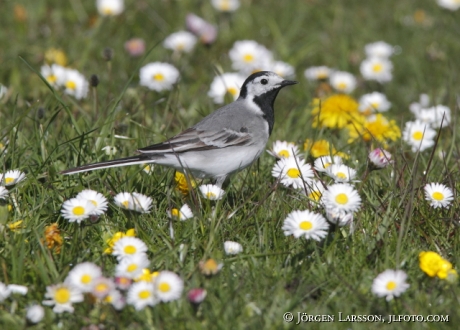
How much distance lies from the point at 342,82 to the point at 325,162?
3027 mm

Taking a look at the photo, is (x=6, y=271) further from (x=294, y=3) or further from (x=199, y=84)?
(x=294, y=3)

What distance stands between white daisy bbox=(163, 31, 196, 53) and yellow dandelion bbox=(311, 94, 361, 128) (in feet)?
6.37

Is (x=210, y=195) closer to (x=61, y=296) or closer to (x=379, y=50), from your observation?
(x=61, y=296)

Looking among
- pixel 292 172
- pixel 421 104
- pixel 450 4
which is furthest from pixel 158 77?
pixel 450 4

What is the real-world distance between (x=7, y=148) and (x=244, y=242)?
1.95 meters

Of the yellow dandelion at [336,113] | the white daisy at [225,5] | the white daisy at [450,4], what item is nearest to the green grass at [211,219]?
the yellow dandelion at [336,113]

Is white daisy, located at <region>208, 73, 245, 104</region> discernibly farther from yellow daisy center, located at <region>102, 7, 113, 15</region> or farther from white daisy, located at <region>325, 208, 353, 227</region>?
white daisy, located at <region>325, 208, 353, 227</region>

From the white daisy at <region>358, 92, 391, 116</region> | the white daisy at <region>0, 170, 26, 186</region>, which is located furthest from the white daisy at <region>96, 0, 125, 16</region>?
the white daisy at <region>0, 170, 26, 186</region>

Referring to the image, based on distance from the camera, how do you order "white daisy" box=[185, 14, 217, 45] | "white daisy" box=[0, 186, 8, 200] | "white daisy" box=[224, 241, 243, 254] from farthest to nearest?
"white daisy" box=[185, 14, 217, 45] → "white daisy" box=[0, 186, 8, 200] → "white daisy" box=[224, 241, 243, 254]

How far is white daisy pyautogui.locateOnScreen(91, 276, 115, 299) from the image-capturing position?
3.16 metres

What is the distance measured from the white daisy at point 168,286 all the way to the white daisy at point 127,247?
1.01ft

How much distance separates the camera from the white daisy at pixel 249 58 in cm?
762

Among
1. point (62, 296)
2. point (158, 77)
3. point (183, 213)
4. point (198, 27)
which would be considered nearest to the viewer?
point (62, 296)

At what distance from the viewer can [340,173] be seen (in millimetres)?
4398
